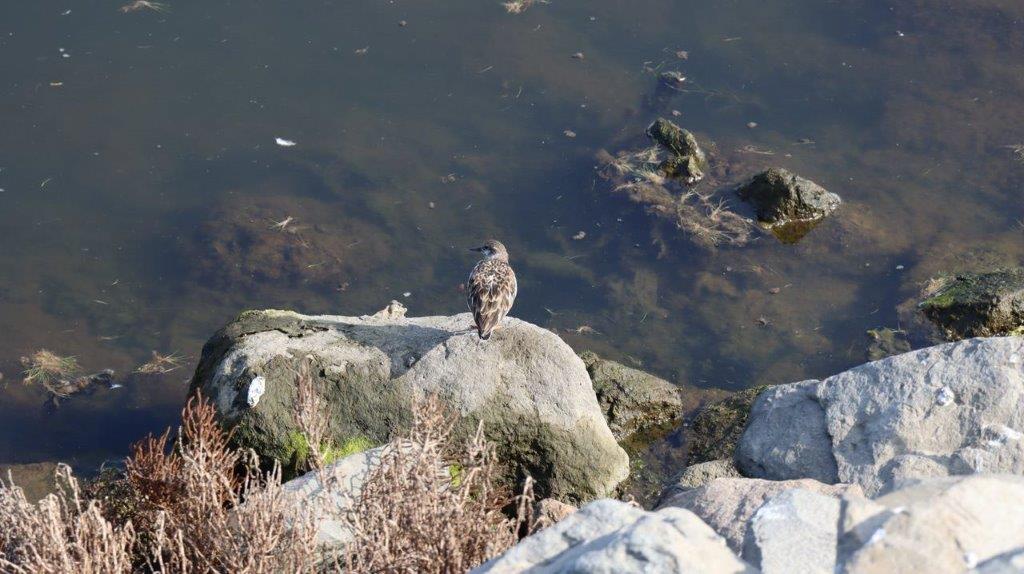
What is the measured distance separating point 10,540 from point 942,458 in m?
5.06

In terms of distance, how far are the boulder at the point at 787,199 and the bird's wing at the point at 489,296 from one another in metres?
4.31

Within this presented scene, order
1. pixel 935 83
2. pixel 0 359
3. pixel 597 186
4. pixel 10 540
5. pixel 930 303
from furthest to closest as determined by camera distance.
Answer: pixel 935 83 → pixel 597 186 → pixel 0 359 → pixel 930 303 → pixel 10 540

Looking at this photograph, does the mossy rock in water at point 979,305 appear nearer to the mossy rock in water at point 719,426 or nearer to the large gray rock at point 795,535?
the mossy rock in water at point 719,426

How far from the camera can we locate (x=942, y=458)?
5.39m

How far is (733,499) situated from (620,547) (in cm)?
203

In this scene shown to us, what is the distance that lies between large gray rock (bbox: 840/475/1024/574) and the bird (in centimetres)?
368

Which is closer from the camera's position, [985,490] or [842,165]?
[985,490]

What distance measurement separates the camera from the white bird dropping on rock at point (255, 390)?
21.6 ft

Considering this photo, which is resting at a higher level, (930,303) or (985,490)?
(985,490)

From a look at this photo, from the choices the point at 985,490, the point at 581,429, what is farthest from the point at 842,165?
the point at 985,490

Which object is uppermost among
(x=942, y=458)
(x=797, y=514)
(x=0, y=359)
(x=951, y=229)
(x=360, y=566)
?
(x=797, y=514)

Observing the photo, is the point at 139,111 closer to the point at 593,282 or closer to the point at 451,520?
the point at 593,282

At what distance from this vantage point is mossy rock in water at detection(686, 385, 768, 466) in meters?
7.57

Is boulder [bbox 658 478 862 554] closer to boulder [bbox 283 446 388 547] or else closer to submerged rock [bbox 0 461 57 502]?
boulder [bbox 283 446 388 547]
